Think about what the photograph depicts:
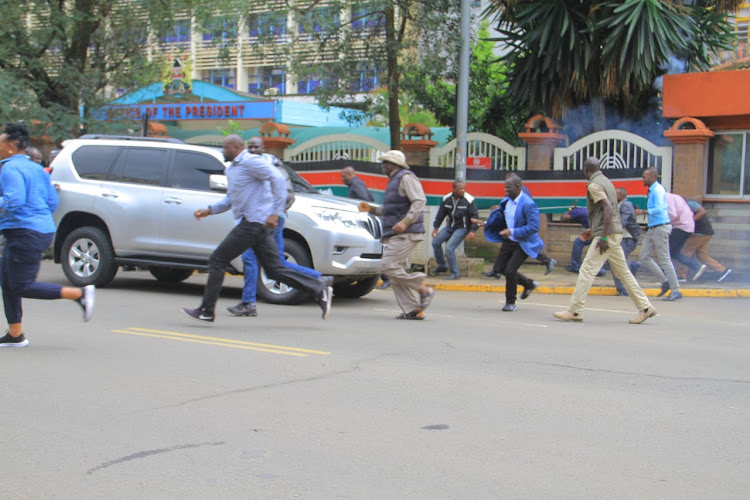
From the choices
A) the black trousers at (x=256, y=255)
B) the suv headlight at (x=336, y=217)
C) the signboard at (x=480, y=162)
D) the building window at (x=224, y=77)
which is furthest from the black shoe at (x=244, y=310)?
the building window at (x=224, y=77)

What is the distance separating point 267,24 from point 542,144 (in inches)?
231

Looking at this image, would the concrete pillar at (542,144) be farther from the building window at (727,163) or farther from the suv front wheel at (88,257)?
the suv front wheel at (88,257)

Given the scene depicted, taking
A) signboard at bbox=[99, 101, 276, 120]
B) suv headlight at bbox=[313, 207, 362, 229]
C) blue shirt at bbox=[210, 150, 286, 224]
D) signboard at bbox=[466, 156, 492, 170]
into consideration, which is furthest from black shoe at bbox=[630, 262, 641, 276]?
signboard at bbox=[99, 101, 276, 120]

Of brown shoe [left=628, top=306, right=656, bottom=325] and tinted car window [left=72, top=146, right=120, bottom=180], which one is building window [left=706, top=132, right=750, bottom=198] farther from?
tinted car window [left=72, top=146, right=120, bottom=180]

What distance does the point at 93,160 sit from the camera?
11508 mm

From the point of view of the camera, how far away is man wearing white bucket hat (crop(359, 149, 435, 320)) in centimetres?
920

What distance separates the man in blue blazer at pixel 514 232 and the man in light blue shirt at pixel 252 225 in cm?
278

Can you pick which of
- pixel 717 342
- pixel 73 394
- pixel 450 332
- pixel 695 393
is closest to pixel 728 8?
pixel 717 342

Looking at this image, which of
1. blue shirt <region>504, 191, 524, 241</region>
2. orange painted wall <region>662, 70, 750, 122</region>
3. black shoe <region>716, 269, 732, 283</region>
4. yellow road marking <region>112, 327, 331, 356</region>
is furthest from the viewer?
orange painted wall <region>662, 70, 750, 122</region>

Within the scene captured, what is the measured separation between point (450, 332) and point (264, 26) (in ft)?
32.4

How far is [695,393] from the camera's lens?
618cm

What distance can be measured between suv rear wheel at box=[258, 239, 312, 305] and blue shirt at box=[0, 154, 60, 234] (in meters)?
3.69

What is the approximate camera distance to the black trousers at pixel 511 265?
34.4ft

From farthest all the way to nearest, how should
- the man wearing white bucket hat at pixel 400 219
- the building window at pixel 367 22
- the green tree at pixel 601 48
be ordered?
the building window at pixel 367 22, the green tree at pixel 601 48, the man wearing white bucket hat at pixel 400 219
